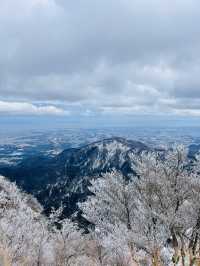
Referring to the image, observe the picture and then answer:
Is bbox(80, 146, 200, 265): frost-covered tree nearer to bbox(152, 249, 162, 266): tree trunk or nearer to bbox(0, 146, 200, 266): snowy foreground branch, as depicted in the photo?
bbox(0, 146, 200, 266): snowy foreground branch

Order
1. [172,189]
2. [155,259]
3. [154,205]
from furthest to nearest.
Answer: [154,205] < [172,189] < [155,259]

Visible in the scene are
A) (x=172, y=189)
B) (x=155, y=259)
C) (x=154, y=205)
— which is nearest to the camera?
(x=155, y=259)

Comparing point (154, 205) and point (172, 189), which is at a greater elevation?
point (172, 189)

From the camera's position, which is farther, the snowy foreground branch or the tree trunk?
the snowy foreground branch

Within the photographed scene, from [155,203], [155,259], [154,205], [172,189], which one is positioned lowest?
[155,259]

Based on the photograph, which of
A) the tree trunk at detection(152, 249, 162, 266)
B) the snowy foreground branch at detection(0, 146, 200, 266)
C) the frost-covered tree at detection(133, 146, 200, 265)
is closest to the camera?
the tree trunk at detection(152, 249, 162, 266)

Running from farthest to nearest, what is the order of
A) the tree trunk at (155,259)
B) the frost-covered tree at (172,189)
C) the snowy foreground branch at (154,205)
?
the frost-covered tree at (172,189) → the snowy foreground branch at (154,205) → the tree trunk at (155,259)

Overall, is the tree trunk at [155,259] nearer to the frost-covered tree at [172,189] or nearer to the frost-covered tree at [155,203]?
the frost-covered tree at [155,203]

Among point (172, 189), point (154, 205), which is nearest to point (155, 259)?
point (154, 205)

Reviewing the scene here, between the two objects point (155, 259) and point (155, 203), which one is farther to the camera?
point (155, 203)

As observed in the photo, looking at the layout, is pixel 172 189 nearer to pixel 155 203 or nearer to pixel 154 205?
pixel 155 203

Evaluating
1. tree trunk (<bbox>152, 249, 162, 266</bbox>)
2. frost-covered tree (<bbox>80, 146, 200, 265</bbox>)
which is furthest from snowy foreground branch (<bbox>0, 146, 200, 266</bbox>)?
tree trunk (<bbox>152, 249, 162, 266</bbox>)

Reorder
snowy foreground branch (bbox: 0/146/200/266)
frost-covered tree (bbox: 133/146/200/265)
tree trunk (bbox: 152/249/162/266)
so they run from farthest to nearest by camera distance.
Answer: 1. frost-covered tree (bbox: 133/146/200/265)
2. snowy foreground branch (bbox: 0/146/200/266)
3. tree trunk (bbox: 152/249/162/266)

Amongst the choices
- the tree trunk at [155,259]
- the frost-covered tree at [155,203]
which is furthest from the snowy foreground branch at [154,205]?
the tree trunk at [155,259]
